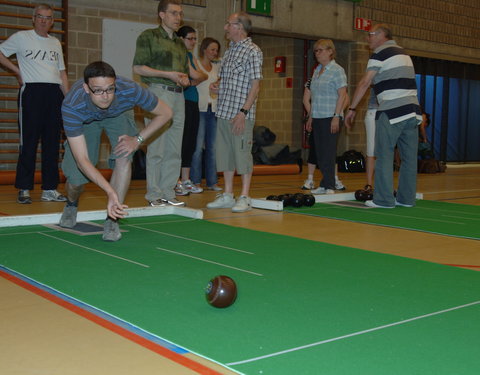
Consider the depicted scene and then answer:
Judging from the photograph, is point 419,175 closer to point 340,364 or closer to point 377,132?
point 377,132

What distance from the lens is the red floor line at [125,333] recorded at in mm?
1893

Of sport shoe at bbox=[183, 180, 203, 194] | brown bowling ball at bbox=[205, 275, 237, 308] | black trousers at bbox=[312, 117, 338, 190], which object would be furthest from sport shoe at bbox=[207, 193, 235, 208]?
brown bowling ball at bbox=[205, 275, 237, 308]

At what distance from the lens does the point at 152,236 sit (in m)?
4.06

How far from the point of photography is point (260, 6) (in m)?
10.1

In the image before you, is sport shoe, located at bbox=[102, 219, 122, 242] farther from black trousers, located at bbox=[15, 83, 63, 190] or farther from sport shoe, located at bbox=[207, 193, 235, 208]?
black trousers, located at bbox=[15, 83, 63, 190]

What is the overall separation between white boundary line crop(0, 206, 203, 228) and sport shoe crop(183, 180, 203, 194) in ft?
4.99

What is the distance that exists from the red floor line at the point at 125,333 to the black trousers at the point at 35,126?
2941mm

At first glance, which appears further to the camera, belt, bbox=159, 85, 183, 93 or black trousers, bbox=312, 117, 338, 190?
black trousers, bbox=312, 117, 338, 190

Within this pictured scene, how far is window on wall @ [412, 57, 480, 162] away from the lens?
545 inches

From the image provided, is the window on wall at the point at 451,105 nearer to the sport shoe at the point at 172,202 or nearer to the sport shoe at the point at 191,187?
the sport shoe at the point at 191,187

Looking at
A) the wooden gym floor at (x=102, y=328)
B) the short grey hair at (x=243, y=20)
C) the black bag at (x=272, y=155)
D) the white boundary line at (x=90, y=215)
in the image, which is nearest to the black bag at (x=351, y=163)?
the black bag at (x=272, y=155)

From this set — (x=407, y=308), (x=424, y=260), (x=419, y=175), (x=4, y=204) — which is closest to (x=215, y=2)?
(x=419, y=175)

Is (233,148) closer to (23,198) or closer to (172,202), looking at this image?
(172,202)

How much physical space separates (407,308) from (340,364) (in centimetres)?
71
